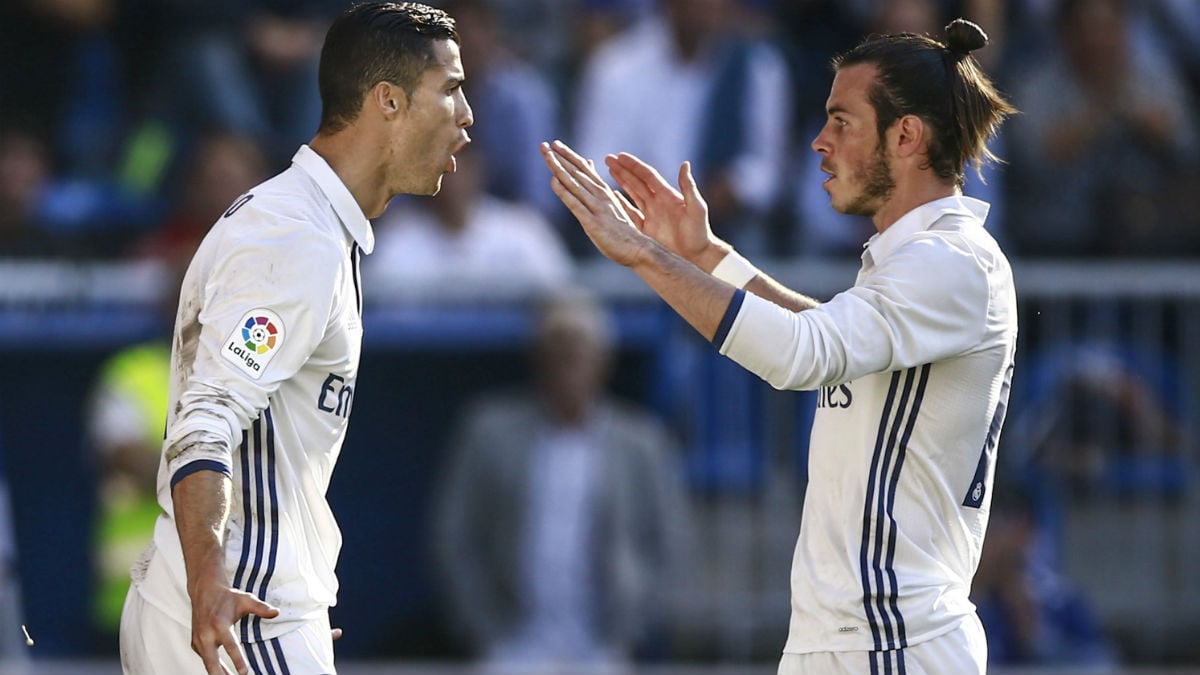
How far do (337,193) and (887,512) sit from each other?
5.39 ft

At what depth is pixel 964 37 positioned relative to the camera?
5.26 metres

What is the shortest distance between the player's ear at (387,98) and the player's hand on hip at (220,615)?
1.41 metres

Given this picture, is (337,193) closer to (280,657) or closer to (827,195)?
(280,657)

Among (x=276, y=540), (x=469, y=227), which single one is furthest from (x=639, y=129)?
(x=276, y=540)

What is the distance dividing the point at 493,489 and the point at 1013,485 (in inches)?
96.5

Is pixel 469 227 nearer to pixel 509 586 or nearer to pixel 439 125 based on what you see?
pixel 509 586

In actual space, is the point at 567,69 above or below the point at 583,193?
above

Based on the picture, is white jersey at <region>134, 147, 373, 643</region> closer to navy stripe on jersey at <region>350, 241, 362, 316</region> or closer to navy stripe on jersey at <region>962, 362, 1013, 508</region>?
navy stripe on jersey at <region>350, 241, 362, 316</region>

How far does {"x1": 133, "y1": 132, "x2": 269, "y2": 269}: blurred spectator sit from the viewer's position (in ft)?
33.7

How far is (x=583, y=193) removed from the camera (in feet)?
17.0

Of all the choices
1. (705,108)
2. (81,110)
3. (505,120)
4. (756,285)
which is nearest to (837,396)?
(756,285)

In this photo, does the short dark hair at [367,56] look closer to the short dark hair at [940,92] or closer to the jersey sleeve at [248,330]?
the jersey sleeve at [248,330]

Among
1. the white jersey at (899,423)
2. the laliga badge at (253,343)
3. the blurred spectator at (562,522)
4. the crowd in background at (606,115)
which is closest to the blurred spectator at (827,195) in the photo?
the crowd in background at (606,115)

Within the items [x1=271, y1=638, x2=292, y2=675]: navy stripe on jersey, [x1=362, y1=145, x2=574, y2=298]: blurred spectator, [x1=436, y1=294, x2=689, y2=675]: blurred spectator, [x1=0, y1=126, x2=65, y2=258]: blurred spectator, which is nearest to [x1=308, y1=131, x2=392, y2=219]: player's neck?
[x1=271, y1=638, x2=292, y2=675]: navy stripe on jersey
